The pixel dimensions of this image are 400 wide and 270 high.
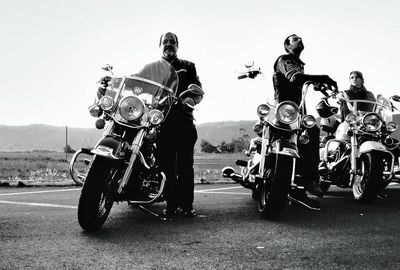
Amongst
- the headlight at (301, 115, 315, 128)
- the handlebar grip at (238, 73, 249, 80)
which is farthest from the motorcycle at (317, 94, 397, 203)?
the handlebar grip at (238, 73, 249, 80)

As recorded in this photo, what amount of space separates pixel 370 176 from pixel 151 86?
3016 mm

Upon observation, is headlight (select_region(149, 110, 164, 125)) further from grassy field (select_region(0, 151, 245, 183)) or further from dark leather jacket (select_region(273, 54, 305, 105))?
grassy field (select_region(0, 151, 245, 183))

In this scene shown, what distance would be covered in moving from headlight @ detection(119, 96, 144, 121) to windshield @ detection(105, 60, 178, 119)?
0.21 meters

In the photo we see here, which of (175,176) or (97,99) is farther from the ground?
(97,99)

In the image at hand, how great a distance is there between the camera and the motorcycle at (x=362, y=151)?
21.3 ft

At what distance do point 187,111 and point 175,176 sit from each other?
723mm

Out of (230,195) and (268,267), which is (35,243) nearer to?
(268,267)

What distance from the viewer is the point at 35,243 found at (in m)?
4.01

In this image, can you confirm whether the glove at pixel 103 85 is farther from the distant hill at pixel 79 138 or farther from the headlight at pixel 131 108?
the distant hill at pixel 79 138

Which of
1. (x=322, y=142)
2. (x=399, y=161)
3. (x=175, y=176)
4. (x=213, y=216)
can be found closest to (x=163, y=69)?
(x=175, y=176)

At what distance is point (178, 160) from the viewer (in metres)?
5.77

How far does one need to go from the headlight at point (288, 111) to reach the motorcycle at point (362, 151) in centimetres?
156

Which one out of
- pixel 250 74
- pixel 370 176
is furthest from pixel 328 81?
pixel 370 176

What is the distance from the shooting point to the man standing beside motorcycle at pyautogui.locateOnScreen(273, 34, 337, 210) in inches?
240
